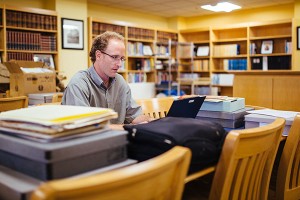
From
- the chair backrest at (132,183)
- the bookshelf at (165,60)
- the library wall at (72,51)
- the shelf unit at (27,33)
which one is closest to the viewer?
the chair backrest at (132,183)

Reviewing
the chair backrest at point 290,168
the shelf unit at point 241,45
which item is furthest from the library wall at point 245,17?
the chair backrest at point 290,168

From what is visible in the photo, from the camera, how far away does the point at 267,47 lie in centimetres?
708

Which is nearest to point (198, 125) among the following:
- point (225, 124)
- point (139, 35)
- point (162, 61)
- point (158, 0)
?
point (225, 124)

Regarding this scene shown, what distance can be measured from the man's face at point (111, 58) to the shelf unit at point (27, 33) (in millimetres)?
3347

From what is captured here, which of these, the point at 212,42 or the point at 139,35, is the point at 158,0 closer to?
the point at 139,35

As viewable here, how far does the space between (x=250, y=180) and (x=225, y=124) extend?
2.36 feet

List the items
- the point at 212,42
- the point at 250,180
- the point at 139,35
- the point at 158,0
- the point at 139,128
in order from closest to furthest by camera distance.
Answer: the point at 139,128 → the point at 250,180 → the point at 158,0 → the point at 139,35 → the point at 212,42

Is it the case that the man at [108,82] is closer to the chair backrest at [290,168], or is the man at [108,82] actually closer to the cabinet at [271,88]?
the chair backrest at [290,168]

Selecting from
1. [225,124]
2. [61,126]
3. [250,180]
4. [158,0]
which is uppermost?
[158,0]

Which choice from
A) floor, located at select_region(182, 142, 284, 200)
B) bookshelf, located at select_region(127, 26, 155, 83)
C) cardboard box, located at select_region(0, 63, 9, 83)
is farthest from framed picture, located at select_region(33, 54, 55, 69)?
floor, located at select_region(182, 142, 284, 200)

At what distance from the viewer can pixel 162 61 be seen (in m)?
7.93

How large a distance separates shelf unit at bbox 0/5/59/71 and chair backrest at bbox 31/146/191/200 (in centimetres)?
471

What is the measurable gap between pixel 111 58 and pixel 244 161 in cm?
124

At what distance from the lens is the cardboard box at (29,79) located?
12.4 feet
